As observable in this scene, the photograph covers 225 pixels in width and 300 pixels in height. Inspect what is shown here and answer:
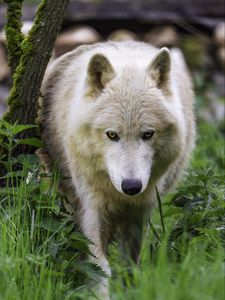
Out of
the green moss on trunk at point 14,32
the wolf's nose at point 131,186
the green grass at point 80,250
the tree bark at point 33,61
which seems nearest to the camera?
the green grass at point 80,250

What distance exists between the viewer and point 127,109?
4949 mm

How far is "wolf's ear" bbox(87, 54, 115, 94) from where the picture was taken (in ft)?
16.6

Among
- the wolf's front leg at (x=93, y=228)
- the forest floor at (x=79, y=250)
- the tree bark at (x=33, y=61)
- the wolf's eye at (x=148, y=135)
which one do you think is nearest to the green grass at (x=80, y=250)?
the forest floor at (x=79, y=250)

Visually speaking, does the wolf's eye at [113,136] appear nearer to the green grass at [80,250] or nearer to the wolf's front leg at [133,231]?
the green grass at [80,250]

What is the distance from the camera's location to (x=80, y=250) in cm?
477

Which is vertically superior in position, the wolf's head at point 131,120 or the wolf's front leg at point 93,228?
the wolf's head at point 131,120

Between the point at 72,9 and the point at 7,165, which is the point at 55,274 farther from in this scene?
the point at 72,9

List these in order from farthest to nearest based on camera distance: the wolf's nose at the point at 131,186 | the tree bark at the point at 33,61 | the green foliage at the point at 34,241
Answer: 1. the tree bark at the point at 33,61
2. the wolf's nose at the point at 131,186
3. the green foliage at the point at 34,241

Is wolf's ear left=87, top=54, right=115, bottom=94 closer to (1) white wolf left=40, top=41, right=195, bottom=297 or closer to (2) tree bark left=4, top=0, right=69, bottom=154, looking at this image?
(1) white wolf left=40, top=41, right=195, bottom=297

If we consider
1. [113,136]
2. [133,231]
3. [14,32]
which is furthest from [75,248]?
[14,32]

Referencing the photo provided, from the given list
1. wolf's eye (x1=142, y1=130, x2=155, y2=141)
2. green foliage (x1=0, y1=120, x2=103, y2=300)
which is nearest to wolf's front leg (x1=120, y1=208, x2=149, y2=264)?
green foliage (x1=0, y1=120, x2=103, y2=300)

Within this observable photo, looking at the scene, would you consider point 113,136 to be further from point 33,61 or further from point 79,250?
point 33,61

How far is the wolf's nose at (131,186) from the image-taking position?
4676 mm

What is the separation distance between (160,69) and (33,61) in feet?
3.04
